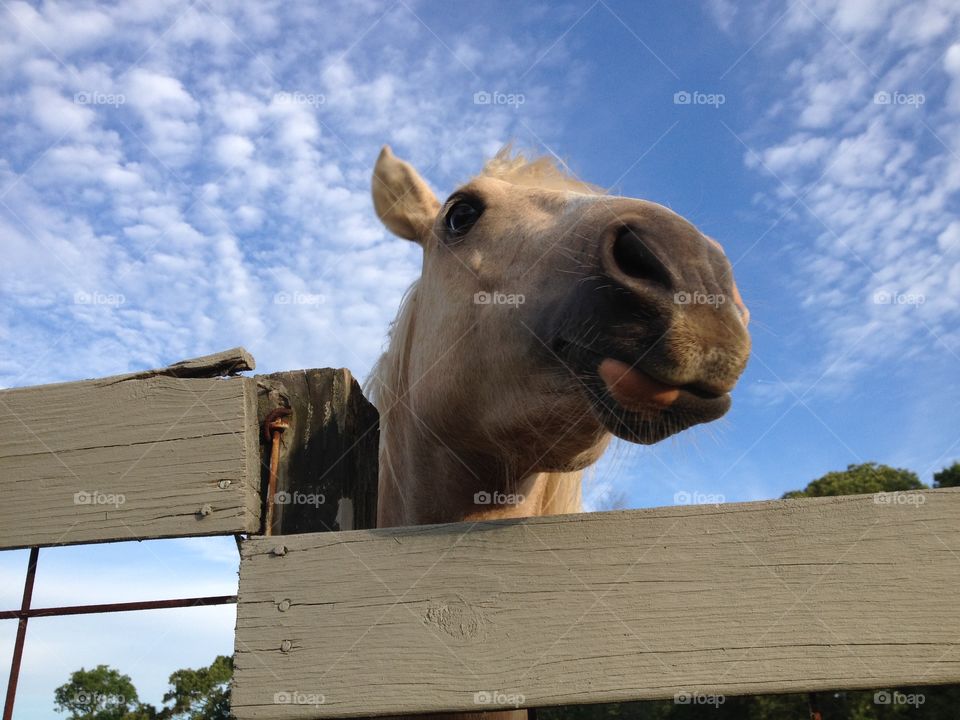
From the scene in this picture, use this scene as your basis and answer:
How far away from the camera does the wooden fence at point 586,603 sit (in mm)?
1315

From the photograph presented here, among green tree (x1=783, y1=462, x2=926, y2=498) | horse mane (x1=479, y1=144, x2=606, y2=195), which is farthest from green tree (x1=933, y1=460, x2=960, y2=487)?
horse mane (x1=479, y1=144, x2=606, y2=195)

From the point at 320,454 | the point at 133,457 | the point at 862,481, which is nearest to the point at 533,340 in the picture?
the point at 320,454

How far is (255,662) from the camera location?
1409mm

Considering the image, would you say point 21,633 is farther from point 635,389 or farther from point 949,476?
point 949,476

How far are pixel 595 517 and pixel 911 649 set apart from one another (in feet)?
2.11

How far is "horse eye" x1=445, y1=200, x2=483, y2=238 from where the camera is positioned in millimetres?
2891

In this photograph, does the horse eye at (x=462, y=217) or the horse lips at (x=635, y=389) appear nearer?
the horse lips at (x=635, y=389)

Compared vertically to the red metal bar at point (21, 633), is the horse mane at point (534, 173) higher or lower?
higher

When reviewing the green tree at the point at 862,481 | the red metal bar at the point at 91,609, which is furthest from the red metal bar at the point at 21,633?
the green tree at the point at 862,481

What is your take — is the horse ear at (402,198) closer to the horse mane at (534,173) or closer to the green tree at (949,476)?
the horse mane at (534,173)

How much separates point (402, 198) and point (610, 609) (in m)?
2.68

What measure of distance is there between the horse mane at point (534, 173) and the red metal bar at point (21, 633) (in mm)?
2488

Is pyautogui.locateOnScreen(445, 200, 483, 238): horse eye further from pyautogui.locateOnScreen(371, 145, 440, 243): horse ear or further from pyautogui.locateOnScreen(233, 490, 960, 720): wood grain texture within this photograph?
pyautogui.locateOnScreen(233, 490, 960, 720): wood grain texture

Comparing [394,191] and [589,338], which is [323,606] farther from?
[394,191]
